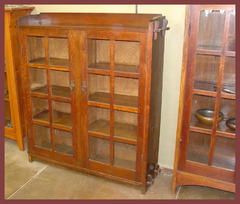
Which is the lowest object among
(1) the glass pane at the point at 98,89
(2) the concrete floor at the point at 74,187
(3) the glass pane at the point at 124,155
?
(2) the concrete floor at the point at 74,187

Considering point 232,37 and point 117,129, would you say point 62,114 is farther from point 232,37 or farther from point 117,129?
point 232,37

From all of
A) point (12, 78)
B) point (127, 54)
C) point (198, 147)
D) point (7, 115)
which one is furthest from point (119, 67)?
point (7, 115)

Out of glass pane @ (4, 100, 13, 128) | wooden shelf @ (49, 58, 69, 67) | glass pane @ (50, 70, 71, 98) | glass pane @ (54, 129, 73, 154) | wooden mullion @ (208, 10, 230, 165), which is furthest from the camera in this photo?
glass pane @ (4, 100, 13, 128)

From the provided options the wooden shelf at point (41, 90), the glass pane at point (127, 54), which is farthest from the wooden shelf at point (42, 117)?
the glass pane at point (127, 54)

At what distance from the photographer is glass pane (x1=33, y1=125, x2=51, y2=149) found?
279cm

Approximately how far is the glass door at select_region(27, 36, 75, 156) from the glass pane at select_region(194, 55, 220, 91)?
102cm

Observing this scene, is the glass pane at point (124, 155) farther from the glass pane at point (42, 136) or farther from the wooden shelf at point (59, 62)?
the wooden shelf at point (59, 62)

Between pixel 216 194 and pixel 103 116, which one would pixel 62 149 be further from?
pixel 216 194

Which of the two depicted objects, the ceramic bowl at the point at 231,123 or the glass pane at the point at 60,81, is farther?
the glass pane at the point at 60,81

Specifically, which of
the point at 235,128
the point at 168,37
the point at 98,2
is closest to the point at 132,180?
the point at 235,128

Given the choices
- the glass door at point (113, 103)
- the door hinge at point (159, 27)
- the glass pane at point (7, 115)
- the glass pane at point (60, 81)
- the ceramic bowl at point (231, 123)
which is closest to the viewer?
the door hinge at point (159, 27)

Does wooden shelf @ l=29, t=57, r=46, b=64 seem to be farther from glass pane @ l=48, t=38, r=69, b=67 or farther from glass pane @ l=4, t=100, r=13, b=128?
glass pane @ l=4, t=100, r=13, b=128

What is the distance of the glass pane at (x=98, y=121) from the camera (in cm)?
246

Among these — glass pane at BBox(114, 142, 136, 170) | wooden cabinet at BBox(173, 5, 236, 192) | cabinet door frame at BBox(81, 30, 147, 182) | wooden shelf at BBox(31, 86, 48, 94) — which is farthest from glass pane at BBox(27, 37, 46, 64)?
wooden cabinet at BBox(173, 5, 236, 192)
